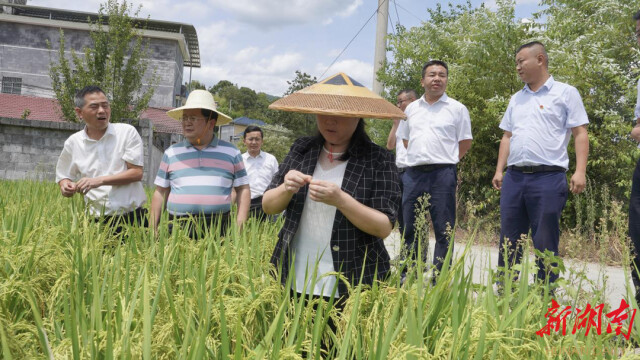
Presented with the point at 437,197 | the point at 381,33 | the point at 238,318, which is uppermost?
the point at 381,33

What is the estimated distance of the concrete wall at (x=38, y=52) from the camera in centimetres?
3139

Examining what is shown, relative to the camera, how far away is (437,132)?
422cm

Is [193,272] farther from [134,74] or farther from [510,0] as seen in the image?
[134,74]

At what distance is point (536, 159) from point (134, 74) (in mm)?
15543

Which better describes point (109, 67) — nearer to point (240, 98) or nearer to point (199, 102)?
point (199, 102)

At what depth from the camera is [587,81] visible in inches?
285

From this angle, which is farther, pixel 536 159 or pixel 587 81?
pixel 587 81

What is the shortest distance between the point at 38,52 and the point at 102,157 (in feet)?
109

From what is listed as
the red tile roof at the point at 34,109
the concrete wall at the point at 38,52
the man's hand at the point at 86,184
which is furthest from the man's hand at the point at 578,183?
the concrete wall at the point at 38,52

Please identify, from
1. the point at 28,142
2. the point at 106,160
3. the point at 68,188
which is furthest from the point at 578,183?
the point at 28,142

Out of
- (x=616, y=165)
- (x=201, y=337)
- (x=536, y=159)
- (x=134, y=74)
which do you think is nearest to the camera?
(x=201, y=337)

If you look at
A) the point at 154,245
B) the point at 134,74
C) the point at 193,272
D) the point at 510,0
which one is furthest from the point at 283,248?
the point at 134,74

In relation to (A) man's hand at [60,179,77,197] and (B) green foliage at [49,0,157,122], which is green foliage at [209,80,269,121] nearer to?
(B) green foliage at [49,0,157,122]

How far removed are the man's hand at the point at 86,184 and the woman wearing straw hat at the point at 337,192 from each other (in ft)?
4.87
